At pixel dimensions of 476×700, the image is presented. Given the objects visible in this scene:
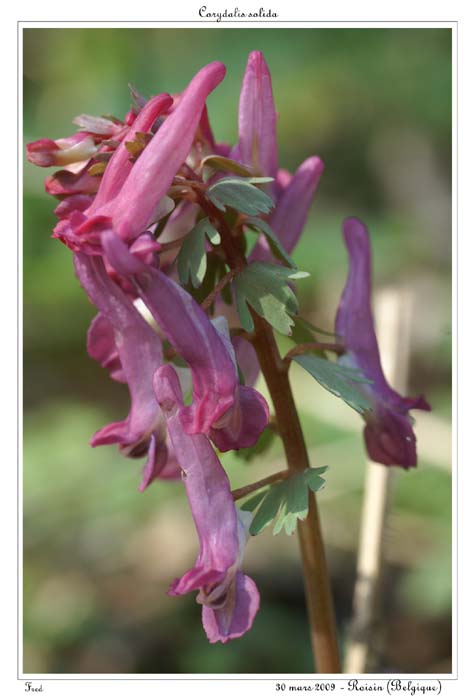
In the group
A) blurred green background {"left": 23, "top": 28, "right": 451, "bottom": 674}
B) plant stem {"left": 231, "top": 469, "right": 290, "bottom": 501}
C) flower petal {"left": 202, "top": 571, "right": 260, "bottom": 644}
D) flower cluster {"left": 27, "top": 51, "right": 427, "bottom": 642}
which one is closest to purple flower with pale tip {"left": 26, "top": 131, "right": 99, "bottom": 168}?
flower cluster {"left": 27, "top": 51, "right": 427, "bottom": 642}

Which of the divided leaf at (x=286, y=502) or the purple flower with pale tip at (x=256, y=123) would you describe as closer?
the divided leaf at (x=286, y=502)

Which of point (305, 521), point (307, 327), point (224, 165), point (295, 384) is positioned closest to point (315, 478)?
point (305, 521)

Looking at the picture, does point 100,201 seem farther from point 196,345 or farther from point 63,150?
point 196,345

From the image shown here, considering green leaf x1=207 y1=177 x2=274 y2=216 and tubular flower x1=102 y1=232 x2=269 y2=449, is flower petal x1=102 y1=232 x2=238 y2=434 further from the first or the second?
green leaf x1=207 y1=177 x2=274 y2=216

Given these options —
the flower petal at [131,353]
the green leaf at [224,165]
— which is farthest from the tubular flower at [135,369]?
the green leaf at [224,165]

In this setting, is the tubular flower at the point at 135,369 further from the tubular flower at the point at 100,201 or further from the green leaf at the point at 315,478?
the green leaf at the point at 315,478
